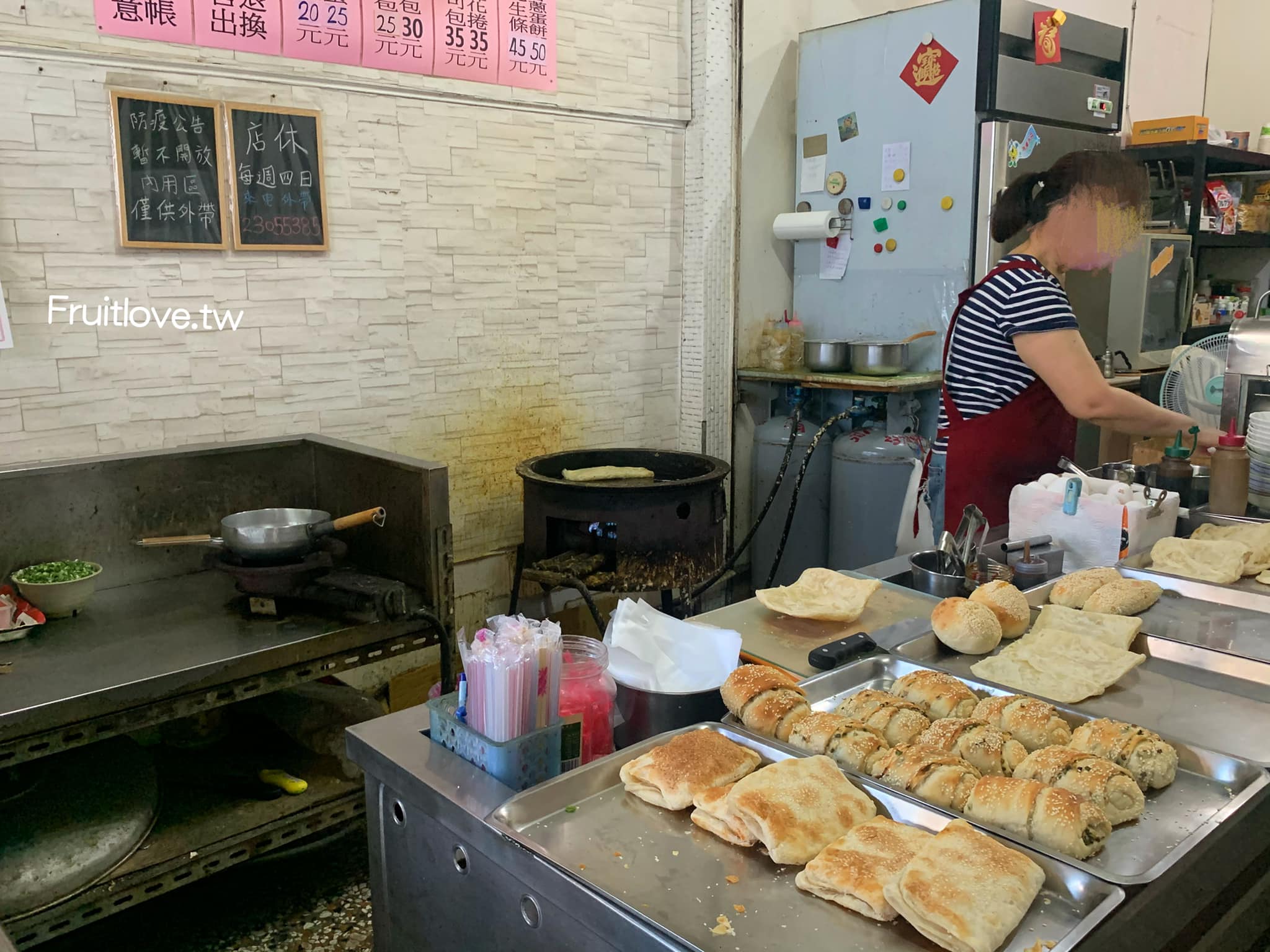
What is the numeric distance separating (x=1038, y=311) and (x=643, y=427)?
1895mm

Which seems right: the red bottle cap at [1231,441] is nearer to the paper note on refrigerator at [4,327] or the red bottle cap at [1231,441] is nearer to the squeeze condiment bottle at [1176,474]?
the squeeze condiment bottle at [1176,474]

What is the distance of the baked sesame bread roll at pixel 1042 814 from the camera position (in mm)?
1138

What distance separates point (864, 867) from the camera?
1074mm

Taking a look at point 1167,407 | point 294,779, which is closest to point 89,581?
point 294,779

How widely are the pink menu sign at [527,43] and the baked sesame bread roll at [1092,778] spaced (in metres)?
3.07

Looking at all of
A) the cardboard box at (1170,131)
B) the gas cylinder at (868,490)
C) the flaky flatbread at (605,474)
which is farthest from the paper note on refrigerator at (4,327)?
the cardboard box at (1170,131)

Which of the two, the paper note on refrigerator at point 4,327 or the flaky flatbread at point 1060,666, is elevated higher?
the paper note on refrigerator at point 4,327

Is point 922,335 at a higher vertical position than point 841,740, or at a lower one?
higher

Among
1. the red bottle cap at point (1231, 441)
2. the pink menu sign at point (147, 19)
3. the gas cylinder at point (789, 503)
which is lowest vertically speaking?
the gas cylinder at point (789, 503)

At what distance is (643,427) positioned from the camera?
429cm

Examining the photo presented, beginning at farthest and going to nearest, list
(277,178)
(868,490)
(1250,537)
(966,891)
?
1. (868,490)
2. (277,178)
3. (1250,537)
4. (966,891)

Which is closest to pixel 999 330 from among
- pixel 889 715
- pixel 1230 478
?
pixel 1230 478

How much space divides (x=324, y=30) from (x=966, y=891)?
10.1ft

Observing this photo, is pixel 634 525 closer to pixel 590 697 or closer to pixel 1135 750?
pixel 590 697
